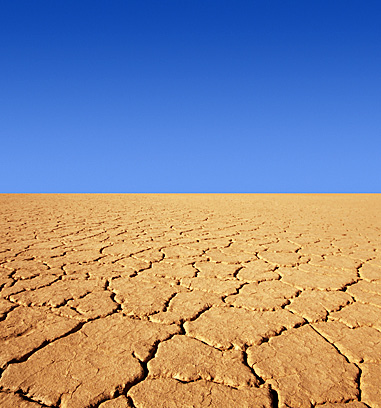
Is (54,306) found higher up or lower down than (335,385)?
higher up

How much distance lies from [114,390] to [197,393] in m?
0.28

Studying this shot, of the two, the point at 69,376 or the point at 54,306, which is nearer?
the point at 69,376

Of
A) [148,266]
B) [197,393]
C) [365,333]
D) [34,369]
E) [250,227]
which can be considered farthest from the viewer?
[250,227]

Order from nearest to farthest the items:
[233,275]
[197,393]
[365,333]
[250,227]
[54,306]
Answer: [197,393] < [365,333] < [54,306] < [233,275] < [250,227]

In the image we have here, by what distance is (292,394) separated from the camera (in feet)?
3.53

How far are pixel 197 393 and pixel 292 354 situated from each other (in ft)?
1.50

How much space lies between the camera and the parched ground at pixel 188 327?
42.8 inches

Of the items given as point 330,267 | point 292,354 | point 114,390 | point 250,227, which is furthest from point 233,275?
point 250,227

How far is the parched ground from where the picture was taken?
109 cm

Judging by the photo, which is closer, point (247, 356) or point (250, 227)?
point (247, 356)

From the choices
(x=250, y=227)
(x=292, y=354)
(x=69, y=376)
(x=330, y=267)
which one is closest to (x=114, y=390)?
(x=69, y=376)

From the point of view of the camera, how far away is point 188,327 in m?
1.51

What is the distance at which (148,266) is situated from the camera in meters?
2.46

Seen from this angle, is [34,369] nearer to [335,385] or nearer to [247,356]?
[247,356]
